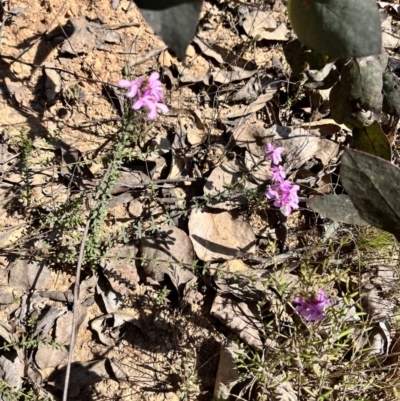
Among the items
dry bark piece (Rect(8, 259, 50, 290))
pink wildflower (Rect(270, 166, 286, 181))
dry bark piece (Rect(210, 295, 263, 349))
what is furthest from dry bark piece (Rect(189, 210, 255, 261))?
dry bark piece (Rect(8, 259, 50, 290))

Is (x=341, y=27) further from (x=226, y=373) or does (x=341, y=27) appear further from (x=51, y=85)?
(x=51, y=85)

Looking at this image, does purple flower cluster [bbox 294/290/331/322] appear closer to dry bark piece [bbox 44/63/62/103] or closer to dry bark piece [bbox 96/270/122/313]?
dry bark piece [bbox 96/270/122/313]

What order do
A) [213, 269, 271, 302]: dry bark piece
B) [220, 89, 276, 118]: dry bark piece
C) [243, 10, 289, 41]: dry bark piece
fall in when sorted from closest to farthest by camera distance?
1. [213, 269, 271, 302]: dry bark piece
2. [220, 89, 276, 118]: dry bark piece
3. [243, 10, 289, 41]: dry bark piece

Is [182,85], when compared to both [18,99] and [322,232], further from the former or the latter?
[322,232]

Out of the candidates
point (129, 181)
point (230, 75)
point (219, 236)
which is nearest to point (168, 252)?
point (219, 236)

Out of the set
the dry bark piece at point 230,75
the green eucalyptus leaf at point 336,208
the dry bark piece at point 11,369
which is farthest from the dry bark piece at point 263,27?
the dry bark piece at point 11,369

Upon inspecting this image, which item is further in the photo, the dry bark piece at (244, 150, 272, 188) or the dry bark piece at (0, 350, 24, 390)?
the dry bark piece at (244, 150, 272, 188)

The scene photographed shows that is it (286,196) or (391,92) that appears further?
(286,196)
